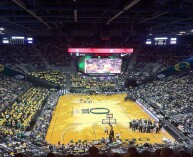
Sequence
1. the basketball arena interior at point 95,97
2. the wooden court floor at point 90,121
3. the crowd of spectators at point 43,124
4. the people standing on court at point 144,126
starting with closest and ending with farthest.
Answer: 1. the basketball arena interior at point 95,97
2. the crowd of spectators at point 43,124
3. the wooden court floor at point 90,121
4. the people standing on court at point 144,126

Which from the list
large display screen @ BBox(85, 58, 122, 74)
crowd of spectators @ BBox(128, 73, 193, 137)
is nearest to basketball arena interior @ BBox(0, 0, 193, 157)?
large display screen @ BBox(85, 58, 122, 74)

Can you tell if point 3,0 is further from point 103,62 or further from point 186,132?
point 103,62

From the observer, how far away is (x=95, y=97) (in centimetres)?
4525

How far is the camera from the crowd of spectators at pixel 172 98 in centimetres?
2911

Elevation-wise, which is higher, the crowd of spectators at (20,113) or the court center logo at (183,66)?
the court center logo at (183,66)

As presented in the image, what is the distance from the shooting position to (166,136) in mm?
26625

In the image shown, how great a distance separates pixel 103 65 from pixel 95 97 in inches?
268

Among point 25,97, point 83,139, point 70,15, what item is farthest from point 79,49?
point 70,15

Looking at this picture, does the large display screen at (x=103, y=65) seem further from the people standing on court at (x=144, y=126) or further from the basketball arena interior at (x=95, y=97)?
the people standing on court at (x=144, y=126)

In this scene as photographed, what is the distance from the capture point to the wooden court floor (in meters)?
26.0

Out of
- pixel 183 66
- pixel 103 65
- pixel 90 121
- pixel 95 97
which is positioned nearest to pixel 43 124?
pixel 90 121

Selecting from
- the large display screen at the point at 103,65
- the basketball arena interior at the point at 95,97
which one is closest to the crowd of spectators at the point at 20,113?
the basketball arena interior at the point at 95,97

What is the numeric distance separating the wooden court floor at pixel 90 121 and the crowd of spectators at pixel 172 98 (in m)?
1.87

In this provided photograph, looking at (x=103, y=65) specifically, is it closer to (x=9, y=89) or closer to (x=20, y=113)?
(x=9, y=89)
